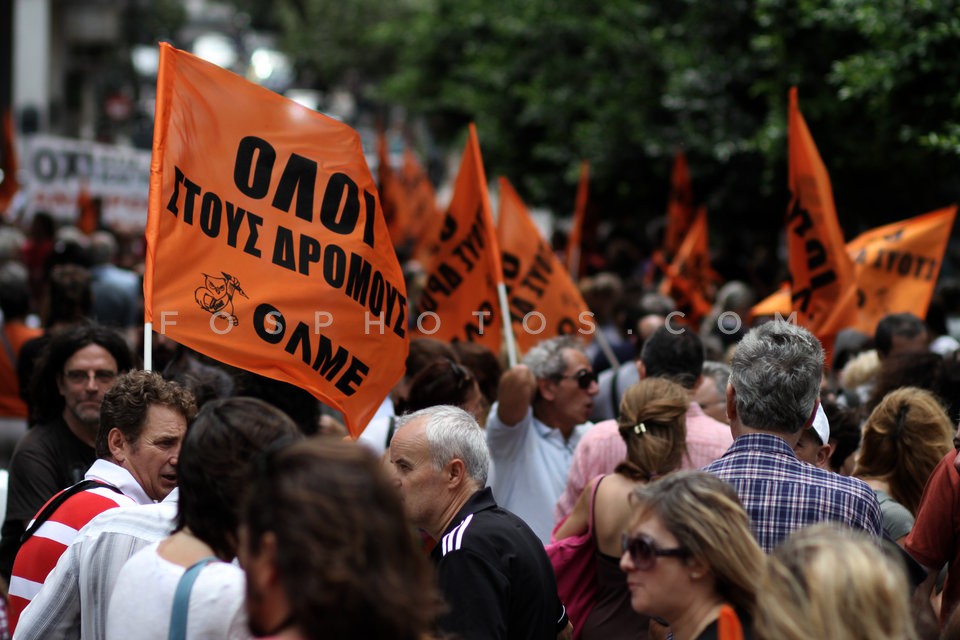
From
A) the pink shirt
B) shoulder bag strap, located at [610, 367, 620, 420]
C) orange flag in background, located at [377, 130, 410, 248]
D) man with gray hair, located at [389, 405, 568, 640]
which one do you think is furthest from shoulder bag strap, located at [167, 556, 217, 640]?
orange flag in background, located at [377, 130, 410, 248]

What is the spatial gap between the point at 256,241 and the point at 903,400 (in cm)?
259

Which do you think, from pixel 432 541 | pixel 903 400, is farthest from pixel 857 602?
pixel 903 400

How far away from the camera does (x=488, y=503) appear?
13.8 ft

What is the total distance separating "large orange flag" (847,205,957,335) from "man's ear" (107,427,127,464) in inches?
234

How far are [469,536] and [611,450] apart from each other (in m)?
1.53

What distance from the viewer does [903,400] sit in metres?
5.08

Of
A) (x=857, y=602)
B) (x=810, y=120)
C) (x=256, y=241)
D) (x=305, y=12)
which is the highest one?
(x=857, y=602)

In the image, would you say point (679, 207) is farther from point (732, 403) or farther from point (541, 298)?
point (732, 403)

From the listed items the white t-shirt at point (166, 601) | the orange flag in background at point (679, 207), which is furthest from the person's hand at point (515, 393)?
the orange flag in background at point (679, 207)

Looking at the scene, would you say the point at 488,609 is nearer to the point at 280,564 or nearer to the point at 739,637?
the point at 739,637

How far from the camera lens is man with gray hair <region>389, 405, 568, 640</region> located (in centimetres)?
393

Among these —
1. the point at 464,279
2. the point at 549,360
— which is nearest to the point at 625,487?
the point at 549,360

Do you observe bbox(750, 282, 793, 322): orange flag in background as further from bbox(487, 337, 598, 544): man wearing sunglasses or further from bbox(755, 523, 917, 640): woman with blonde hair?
bbox(755, 523, 917, 640): woman with blonde hair

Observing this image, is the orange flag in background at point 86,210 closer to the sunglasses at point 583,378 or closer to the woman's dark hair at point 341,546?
the sunglasses at point 583,378
